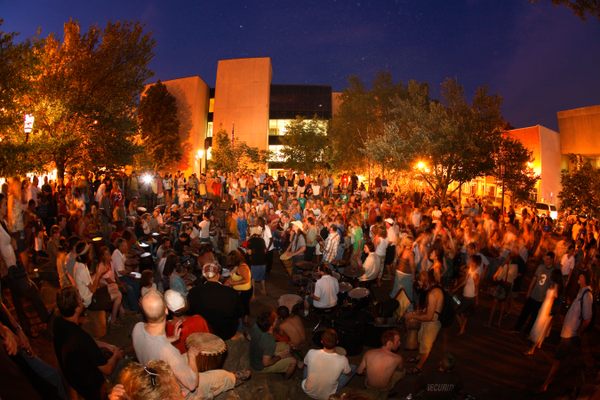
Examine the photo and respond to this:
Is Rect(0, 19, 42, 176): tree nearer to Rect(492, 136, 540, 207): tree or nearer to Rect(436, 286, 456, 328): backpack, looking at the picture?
Rect(436, 286, 456, 328): backpack

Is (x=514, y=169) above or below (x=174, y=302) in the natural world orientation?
above

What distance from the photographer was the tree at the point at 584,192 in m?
17.9

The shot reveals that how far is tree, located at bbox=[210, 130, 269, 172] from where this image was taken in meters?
35.7

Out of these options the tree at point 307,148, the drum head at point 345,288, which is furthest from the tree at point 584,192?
the tree at point 307,148

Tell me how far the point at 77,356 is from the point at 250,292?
4.41m

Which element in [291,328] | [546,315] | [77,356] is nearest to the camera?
[77,356]

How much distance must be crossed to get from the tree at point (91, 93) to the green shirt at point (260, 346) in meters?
12.7

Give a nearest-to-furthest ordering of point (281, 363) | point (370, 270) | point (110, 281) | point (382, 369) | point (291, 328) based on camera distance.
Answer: point (382, 369) < point (281, 363) < point (291, 328) < point (110, 281) < point (370, 270)

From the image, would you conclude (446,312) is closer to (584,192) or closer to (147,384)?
(147,384)

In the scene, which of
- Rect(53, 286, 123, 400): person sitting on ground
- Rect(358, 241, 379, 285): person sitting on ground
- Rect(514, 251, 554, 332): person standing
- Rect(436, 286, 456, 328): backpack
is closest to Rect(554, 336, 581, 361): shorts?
Rect(514, 251, 554, 332): person standing

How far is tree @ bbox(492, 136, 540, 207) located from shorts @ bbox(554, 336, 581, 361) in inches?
572

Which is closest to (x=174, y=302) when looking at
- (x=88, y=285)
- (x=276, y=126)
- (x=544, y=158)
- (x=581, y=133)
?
(x=88, y=285)

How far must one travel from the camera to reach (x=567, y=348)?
21.3 feet

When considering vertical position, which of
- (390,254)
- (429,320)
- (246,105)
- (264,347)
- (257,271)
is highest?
(246,105)
